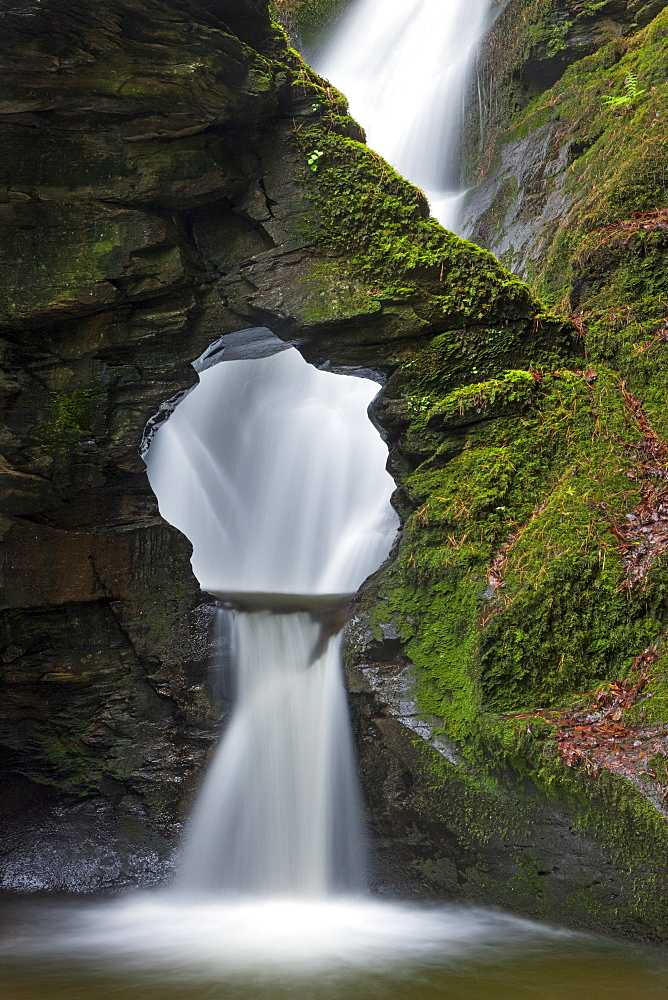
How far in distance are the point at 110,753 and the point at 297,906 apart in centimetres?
208

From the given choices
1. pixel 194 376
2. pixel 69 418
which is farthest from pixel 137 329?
pixel 69 418

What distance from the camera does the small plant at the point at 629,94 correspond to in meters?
6.93

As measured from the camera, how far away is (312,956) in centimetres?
421

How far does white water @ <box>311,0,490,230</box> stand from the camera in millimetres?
11500

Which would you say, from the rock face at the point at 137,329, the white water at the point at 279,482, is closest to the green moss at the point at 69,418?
the rock face at the point at 137,329

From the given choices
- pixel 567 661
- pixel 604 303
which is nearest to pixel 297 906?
pixel 567 661

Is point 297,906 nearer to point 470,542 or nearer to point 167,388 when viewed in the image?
point 470,542

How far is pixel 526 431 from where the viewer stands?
5.66m

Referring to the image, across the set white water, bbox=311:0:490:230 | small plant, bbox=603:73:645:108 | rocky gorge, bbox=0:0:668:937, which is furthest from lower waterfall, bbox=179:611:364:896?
white water, bbox=311:0:490:230

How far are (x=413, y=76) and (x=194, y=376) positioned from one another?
974cm

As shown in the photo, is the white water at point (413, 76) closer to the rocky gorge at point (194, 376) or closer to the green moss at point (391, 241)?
the green moss at point (391, 241)

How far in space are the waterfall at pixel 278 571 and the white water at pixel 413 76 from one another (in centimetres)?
376

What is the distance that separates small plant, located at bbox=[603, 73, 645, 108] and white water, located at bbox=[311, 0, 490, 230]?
3351 millimetres

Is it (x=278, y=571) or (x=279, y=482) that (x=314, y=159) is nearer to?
(x=279, y=482)
